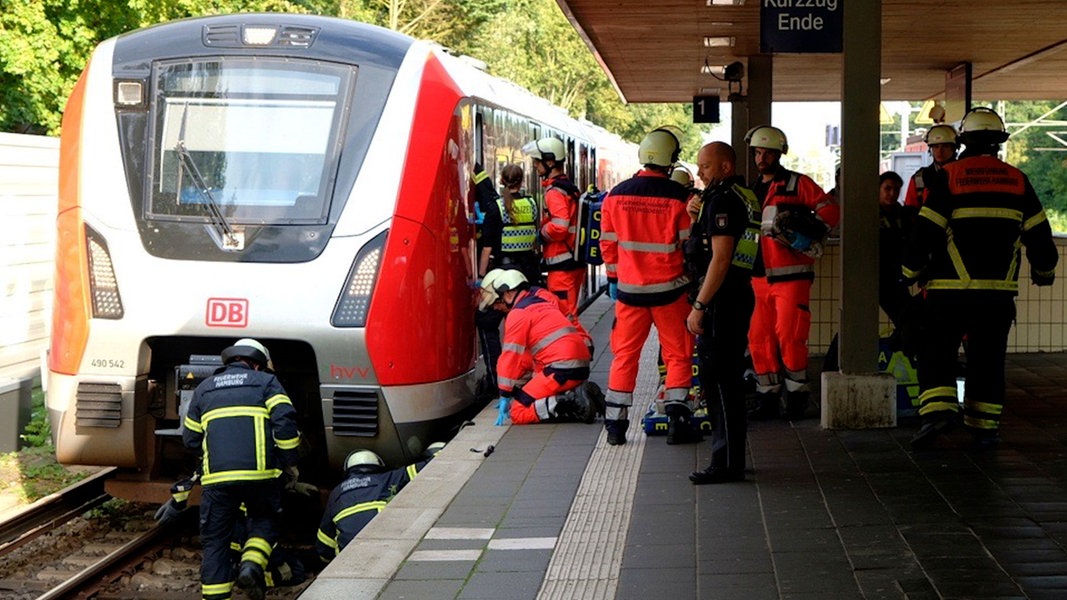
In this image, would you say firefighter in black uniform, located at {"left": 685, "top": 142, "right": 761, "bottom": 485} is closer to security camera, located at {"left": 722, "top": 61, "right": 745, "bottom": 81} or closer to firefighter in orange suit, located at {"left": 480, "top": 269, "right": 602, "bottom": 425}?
firefighter in orange suit, located at {"left": 480, "top": 269, "right": 602, "bottom": 425}

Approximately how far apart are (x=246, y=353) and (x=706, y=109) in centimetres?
1731

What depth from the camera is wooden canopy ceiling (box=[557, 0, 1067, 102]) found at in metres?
14.8

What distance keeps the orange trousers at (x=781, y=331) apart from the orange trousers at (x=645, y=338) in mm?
969

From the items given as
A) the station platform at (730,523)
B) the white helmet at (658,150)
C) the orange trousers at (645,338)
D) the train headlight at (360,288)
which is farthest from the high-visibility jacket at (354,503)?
the white helmet at (658,150)

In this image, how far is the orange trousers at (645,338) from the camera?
9586 millimetres

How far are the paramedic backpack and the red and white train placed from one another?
4.87 ft

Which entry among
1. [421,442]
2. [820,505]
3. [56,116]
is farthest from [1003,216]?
[56,116]

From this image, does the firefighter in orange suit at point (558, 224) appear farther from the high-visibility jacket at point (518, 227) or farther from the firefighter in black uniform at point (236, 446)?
the firefighter in black uniform at point (236, 446)

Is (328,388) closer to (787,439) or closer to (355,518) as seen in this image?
(355,518)

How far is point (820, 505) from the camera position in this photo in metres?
7.55

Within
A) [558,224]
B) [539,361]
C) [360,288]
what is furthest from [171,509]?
[558,224]

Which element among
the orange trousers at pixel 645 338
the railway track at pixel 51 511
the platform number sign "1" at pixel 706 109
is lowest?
the railway track at pixel 51 511

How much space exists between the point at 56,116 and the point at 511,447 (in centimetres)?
2345

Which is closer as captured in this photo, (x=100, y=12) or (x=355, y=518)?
(x=355, y=518)
